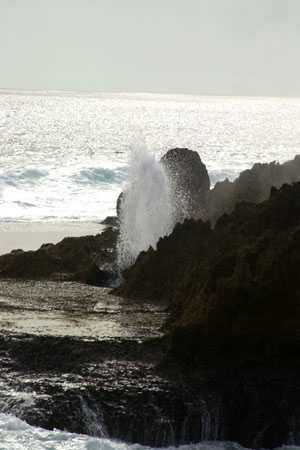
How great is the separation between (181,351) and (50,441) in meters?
3.40

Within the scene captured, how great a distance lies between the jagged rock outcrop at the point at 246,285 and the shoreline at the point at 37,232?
19.2 meters

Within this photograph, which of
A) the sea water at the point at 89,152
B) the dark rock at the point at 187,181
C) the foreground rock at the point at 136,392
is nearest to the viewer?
the foreground rock at the point at 136,392

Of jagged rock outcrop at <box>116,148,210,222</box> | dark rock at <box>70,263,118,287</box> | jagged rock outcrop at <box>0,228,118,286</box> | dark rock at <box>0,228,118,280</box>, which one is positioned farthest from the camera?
jagged rock outcrop at <box>116,148,210,222</box>

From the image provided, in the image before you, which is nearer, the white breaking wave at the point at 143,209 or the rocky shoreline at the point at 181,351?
the rocky shoreline at the point at 181,351

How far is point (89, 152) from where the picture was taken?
110000 mm

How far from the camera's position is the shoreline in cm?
4466

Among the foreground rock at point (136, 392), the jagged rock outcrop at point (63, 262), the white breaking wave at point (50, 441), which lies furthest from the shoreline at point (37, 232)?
the white breaking wave at point (50, 441)

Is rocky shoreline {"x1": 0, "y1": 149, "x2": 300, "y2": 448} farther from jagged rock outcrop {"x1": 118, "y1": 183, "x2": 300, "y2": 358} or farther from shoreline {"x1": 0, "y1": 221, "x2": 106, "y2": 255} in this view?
shoreline {"x1": 0, "y1": 221, "x2": 106, "y2": 255}

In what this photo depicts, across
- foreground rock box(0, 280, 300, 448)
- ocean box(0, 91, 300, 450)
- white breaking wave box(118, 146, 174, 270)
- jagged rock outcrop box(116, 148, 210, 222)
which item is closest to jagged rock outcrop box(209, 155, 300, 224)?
jagged rock outcrop box(116, 148, 210, 222)

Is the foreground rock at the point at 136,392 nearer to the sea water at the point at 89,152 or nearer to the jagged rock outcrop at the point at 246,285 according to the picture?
the jagged rock outcrop at the point at 246,285

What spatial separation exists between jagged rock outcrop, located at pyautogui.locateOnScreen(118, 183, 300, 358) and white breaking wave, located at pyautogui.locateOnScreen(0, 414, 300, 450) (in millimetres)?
2354

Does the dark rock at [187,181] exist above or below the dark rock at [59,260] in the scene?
above

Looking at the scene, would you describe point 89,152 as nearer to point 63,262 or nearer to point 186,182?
point 186,182

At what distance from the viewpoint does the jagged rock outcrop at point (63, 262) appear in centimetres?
2698
